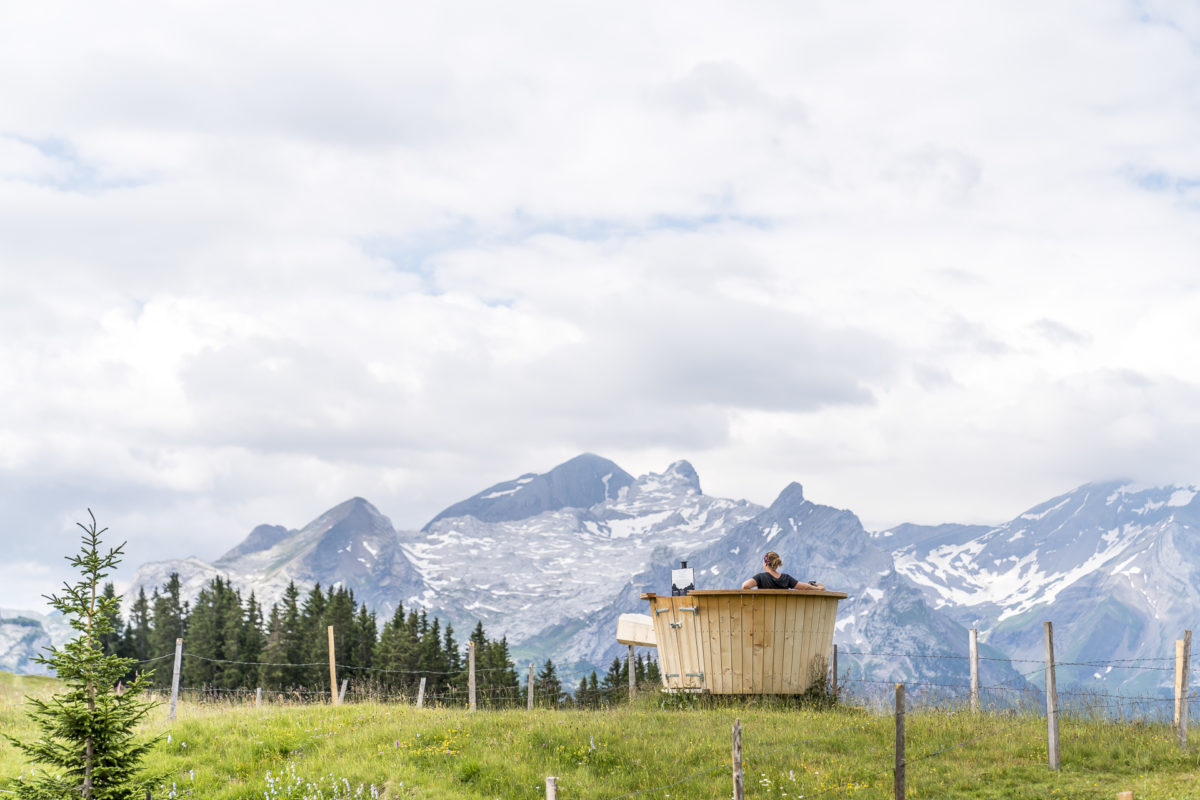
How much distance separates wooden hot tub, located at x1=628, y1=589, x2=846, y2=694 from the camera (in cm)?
2434

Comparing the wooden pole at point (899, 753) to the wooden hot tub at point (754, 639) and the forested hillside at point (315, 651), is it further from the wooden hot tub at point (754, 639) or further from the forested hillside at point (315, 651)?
the forested hillside at point (315, 651)

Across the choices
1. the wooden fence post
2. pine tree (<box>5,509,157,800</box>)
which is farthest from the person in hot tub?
pine tree (<box>5,509,157,800</box>)

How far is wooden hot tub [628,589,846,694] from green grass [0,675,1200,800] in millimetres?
1604

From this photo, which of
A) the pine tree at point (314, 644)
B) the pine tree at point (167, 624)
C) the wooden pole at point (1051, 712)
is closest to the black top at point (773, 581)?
the wooden pole at point (1051, 712)

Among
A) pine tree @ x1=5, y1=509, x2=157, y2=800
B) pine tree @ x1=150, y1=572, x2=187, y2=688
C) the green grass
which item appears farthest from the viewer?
pine tree @ x1=150, y1=572, x2=187, y2=688

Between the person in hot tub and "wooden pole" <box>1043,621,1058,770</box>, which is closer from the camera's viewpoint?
"wooden pole" <box>1043,621,1058,770</box>

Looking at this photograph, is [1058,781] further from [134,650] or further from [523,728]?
[134,650]

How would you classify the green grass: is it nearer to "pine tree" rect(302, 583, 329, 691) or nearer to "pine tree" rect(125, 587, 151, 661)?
"pine tree" rect(302, 583, 329, 691)

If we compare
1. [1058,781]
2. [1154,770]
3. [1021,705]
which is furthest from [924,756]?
[1021,705]

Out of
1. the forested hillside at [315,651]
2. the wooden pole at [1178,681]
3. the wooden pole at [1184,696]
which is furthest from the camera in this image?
the forested hillside at [315,651]

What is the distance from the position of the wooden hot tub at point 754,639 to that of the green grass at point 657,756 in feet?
5.26

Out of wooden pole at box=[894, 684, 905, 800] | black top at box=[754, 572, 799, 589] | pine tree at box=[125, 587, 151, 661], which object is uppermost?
black top at box=[754, 572, 799, 589]

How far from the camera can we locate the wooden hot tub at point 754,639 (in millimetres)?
24344

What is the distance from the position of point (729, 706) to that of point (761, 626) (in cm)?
197
